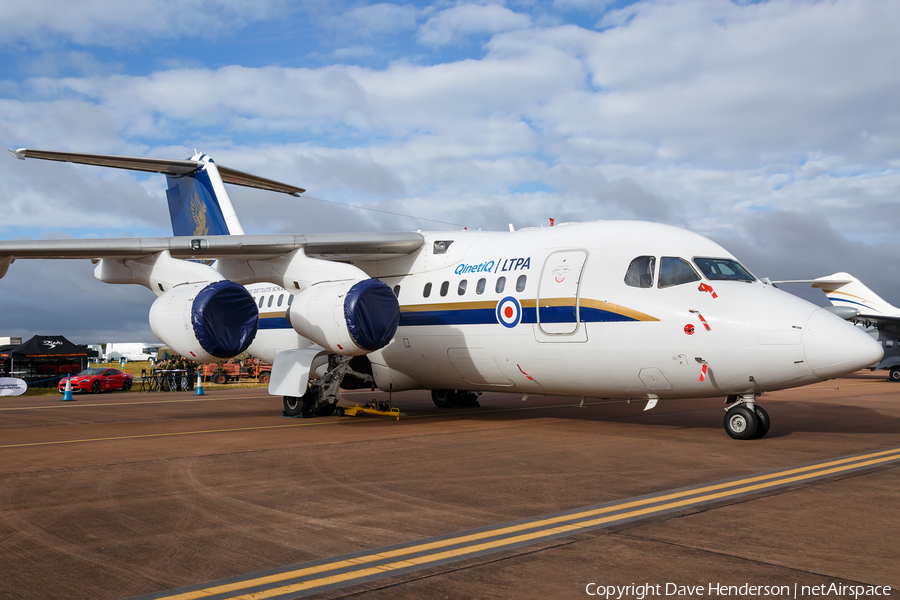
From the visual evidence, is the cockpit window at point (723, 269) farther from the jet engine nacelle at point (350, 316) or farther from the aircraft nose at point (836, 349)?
the jet engine nacelle at point (350, 316)

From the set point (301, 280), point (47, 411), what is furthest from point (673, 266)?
point (47, 411)

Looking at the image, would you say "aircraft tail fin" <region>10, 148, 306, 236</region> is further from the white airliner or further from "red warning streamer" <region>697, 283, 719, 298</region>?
the white airliner

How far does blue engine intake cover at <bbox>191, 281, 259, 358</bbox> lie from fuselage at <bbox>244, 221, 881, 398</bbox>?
3.10 metres

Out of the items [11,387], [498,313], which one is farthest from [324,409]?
[11,387]

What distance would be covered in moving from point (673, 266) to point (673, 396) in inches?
79.2

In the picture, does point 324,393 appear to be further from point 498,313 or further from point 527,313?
point 527,313

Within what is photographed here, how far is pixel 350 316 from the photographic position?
12367mm

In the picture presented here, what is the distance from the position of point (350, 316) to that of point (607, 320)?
4347 mm

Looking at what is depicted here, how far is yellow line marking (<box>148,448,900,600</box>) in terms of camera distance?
445 centimetres

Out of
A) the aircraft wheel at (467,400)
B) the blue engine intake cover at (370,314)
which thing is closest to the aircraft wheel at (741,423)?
the blue engine intake cover at (370,314)

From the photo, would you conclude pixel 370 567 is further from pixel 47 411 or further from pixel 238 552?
pixel 47 411

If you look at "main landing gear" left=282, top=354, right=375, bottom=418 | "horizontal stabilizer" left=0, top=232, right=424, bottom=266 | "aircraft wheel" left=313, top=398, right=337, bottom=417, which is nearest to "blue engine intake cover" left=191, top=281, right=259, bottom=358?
"horizontal stabilizer" left=0, top=232, right=424, bottom=266

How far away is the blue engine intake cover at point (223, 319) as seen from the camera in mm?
12555

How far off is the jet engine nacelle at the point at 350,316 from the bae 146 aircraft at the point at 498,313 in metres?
0.03
